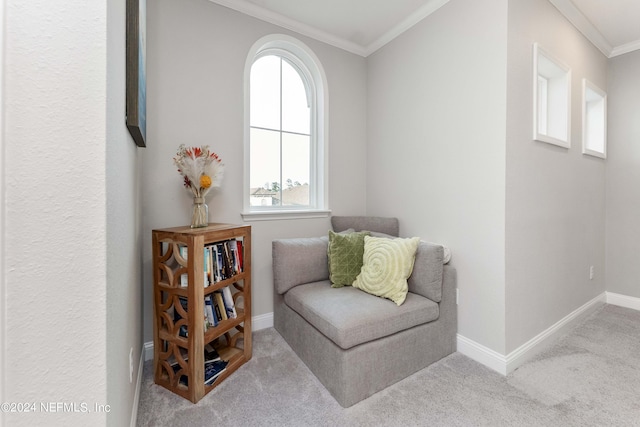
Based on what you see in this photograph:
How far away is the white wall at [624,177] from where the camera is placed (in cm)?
270

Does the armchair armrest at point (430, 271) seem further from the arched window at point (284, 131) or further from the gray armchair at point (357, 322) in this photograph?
the arched window at point (284, 131)

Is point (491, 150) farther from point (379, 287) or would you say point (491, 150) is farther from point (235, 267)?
point (235, 267)

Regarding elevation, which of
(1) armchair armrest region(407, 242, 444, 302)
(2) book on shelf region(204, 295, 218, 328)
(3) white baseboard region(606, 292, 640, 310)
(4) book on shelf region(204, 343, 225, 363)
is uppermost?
(1) armchair armrest region(407, 242, 444, 302)

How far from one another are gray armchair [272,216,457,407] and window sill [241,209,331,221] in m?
0.37

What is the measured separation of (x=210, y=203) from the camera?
6.99 feet

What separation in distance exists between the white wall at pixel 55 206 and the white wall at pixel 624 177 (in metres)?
4.15

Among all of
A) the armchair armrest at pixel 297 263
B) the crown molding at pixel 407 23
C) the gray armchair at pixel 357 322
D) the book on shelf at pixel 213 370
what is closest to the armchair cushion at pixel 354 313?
the gray armchair at pixel 357 322

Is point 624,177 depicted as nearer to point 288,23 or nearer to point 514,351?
point 514,351

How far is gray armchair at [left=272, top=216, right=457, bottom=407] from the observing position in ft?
4.97

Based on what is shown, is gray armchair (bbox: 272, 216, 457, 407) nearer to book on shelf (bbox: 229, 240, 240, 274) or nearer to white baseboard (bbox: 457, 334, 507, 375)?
white baseboard (bbox: 457, 334, 507, 375)

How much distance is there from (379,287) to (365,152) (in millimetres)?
1599

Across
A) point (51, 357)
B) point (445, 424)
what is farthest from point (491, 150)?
point (51, 357)

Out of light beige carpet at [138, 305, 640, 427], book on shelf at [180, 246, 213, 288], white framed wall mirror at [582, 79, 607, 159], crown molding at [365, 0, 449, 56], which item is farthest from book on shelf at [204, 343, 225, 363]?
white framed wall mirror at [582, 79, 607, 159]

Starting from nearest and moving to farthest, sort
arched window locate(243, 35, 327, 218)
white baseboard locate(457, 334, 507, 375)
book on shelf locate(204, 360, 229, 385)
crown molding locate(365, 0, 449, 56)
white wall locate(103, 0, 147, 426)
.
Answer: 1. white wall locate(103, 0, 147, 426)
2. book on shelf locate(204, 360, 229, 385)
3. white baseboard locate(457, 334, 507, 375)
4. crown molding locate(365, 0, 449, 56)
5. arched window locate(243, 35, 327, 218)
